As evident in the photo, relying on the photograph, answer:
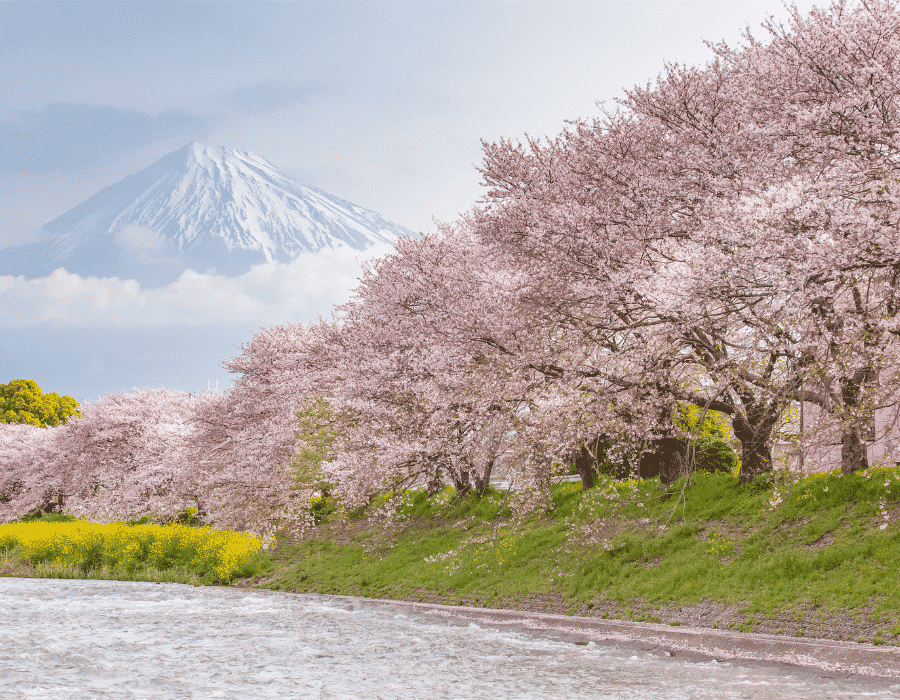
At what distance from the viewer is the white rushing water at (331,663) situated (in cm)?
1082

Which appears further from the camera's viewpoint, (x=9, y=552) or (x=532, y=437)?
(x=9, y=552)

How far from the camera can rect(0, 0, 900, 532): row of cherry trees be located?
531 inches

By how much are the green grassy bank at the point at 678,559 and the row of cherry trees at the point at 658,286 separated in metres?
1.39

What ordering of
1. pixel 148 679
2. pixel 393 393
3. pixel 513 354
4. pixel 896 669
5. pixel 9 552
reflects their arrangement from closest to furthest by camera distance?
pixel 896 669
pixel 148 679
pixel 513 354
pixel 393 393
pixel 9 552

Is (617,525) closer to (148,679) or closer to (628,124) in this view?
(628,124)

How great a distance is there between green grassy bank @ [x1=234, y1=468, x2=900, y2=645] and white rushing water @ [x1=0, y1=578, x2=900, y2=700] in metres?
2.05

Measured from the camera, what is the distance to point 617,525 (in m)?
20.3

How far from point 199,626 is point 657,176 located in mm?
16011

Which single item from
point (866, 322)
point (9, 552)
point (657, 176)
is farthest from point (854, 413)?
point (9, 552)

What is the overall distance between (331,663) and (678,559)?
8482 millimetres

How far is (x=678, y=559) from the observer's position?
16938 millimetres

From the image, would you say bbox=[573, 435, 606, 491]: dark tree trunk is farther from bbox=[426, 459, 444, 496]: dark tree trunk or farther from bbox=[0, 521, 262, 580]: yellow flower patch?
bbox=[0, 521, 262, 580]: yellow flower patch

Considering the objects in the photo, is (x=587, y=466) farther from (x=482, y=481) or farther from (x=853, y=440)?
(x=853, y=440)

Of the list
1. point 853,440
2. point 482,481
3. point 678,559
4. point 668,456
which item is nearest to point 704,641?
point 678,559
